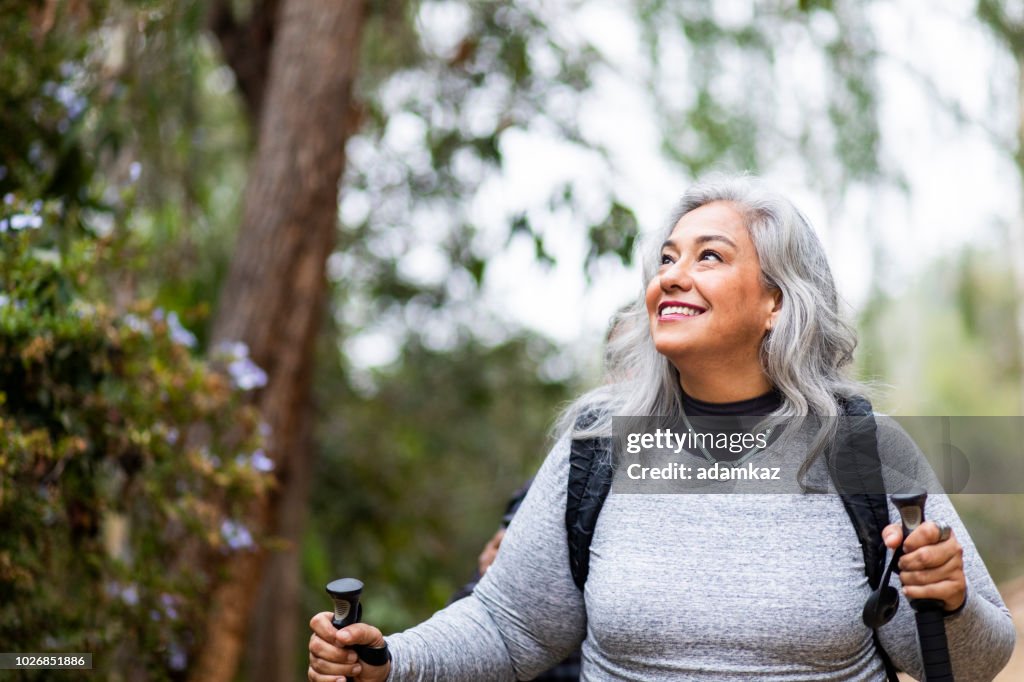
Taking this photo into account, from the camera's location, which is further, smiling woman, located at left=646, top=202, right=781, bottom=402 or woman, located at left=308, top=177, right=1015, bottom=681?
smiling woman, located at left=646, top=202, right=781, bottom=402

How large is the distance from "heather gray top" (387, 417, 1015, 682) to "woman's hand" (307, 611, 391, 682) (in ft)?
0.28

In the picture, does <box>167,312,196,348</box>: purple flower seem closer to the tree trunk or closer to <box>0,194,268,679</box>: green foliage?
<box>0,194,268,679</box>: green foliage

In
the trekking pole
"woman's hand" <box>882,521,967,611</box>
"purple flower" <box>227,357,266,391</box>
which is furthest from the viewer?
"purple flower" <box>227,357,266,391</box>

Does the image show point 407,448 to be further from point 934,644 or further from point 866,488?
point 934,644

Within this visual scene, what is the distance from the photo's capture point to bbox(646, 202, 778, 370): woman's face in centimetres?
204

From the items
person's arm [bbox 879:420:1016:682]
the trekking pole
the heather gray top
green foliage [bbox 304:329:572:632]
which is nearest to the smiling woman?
the heather gray top

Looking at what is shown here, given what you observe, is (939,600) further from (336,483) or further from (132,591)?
(336,483)

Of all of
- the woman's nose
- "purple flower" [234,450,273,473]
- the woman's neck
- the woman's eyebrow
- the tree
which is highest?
the tree

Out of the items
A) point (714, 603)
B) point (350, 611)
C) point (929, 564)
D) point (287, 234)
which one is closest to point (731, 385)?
point (714, 603)

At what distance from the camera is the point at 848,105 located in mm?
5512

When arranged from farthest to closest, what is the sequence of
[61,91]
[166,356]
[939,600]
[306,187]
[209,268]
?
1. [209,268]
2. [306,187]
3. [61,91]
4. [166,356]
5. [939,600]

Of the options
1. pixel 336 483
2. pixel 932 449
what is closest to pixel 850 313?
pixel 932 449

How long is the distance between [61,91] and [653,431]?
103 inches

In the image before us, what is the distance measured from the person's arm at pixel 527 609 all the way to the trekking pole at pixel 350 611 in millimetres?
195
